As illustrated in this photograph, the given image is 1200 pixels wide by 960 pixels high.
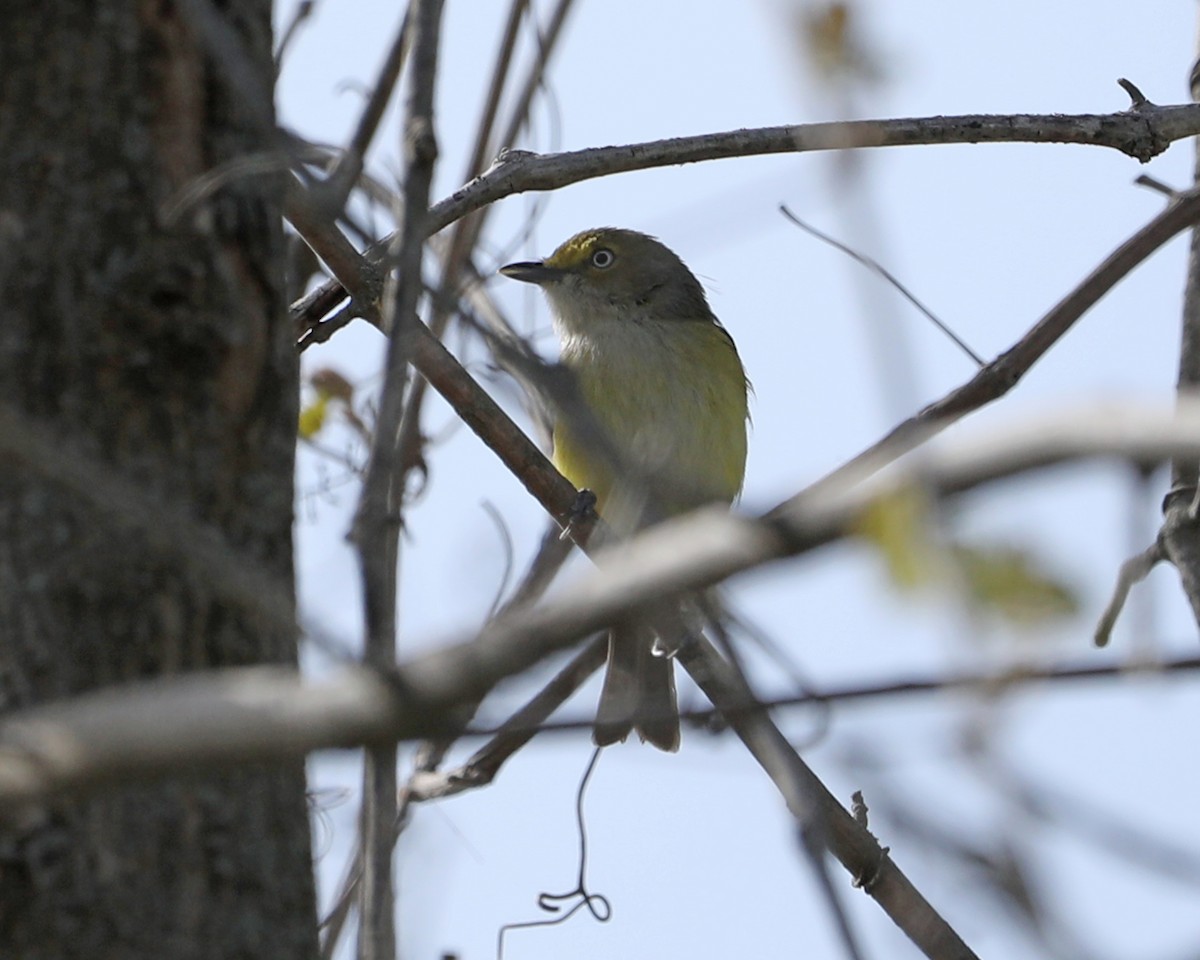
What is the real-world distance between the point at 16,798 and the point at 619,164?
2040 mm

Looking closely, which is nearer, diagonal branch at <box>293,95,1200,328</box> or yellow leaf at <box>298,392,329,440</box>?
diagonal branch at <box>293,95,1200,328</box>

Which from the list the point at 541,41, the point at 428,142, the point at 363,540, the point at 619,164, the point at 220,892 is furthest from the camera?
the point at 541,41

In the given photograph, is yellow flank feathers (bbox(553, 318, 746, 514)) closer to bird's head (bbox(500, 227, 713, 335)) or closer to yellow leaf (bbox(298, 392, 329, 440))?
bird's head (bbox(500, 227, 713, 335))

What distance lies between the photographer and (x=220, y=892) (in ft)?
5.74

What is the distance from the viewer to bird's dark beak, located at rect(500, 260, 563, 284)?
6.70 metres

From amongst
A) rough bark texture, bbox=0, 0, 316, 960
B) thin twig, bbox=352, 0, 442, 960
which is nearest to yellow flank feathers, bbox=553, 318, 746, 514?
rough bark texture, bbox=0, 0, 316, 960

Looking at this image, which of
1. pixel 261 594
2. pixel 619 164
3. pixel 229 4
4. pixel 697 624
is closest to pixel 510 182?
pixel 619 164

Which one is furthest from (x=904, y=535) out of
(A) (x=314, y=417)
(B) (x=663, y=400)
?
(B) (x=663, y=400)

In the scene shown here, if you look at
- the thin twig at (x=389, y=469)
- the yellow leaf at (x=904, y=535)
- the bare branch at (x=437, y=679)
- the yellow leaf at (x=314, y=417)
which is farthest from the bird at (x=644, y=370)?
the yellow leaf at (x=904, y=535)

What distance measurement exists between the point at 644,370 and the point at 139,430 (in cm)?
435

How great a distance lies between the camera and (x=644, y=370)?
20.1 feet

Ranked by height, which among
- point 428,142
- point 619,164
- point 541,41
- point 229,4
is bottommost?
point 428,142

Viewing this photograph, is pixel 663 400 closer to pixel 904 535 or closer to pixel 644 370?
pixel 644 370

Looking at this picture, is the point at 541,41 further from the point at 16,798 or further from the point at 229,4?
the point at 16,798
